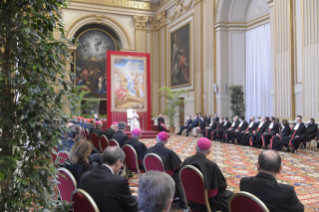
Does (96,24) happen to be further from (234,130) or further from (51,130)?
(51,130)

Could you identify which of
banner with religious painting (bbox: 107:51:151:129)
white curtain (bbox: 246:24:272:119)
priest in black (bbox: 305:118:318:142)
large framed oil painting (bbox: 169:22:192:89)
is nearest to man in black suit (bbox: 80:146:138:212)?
priest in black (bbox: 305:118:318:142)

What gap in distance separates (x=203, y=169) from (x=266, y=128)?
771cm

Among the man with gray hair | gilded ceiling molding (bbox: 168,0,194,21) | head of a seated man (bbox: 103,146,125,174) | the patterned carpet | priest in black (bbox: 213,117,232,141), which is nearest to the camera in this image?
the man with gray hair

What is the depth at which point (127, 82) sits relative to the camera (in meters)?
13.2

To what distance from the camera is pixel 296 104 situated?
33.3ft

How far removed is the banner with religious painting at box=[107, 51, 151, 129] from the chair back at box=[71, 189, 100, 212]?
1114 centimetres

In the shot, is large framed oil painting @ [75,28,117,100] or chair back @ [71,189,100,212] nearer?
chair back @ [71,189,100,212]

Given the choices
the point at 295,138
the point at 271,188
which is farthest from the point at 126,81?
the point at 271,188

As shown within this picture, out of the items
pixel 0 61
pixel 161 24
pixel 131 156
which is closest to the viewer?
pixel 0 61

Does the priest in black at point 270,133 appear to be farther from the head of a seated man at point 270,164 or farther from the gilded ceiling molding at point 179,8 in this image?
the gilded ceiling molding at point 179,8

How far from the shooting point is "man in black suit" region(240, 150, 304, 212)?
2.20 metres

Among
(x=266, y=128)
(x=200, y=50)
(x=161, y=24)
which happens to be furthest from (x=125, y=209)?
(x=161, y=24)

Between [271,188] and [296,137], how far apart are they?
6.90 metres

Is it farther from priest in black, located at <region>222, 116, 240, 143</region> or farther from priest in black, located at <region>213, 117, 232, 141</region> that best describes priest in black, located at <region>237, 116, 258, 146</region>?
priest in black, located at <region>213, 117, 232, 141</region>
